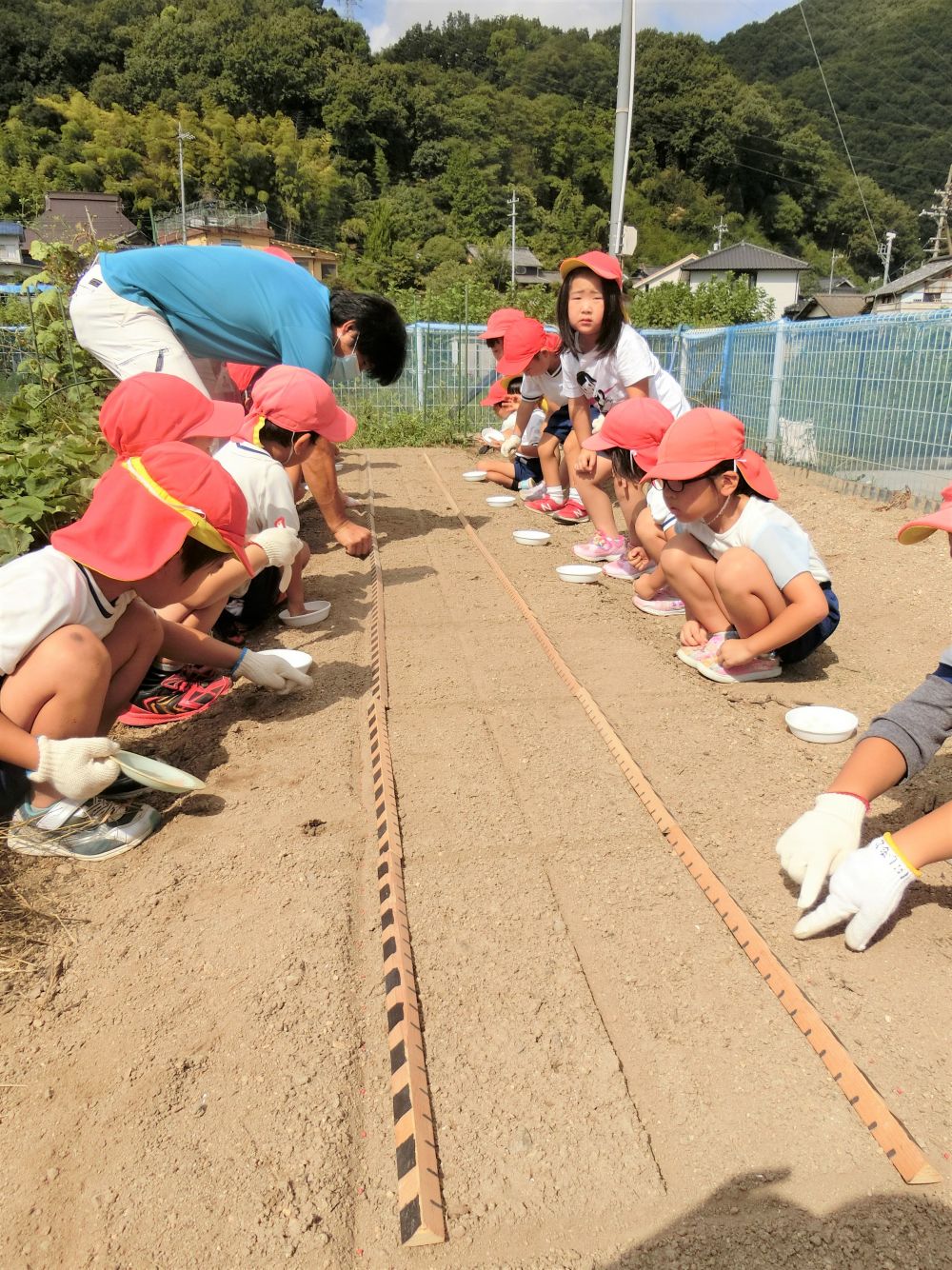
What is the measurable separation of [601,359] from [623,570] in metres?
1.12

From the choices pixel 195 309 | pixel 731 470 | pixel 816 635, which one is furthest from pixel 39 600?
pixel 816 635

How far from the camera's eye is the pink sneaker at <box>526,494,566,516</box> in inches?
244

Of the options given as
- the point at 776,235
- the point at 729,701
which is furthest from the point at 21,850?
the point at 776,235

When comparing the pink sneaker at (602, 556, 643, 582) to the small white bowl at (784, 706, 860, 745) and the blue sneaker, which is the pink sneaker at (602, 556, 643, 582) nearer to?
the small white bowl at (784, 706, 860, 745)

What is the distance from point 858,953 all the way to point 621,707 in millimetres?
1254

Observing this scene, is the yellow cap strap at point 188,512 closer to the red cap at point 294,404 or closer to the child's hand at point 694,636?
the red cap at point 294,404

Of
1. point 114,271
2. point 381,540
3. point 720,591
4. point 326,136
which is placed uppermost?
point 326,136

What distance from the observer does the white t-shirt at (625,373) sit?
448cm

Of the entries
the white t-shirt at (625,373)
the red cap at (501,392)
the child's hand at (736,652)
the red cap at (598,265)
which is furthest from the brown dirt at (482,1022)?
the red cap at (501,392)

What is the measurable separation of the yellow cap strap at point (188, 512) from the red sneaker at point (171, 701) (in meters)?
0.96

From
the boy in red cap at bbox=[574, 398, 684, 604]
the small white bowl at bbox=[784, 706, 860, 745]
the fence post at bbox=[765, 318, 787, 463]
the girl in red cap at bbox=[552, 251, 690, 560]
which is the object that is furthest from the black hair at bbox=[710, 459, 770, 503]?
the fence post at bbox=[765, 318, 787, 463]

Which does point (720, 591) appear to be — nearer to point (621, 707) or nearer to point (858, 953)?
point (621, 707)

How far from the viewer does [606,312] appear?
4.44m

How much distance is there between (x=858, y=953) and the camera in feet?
5.53
